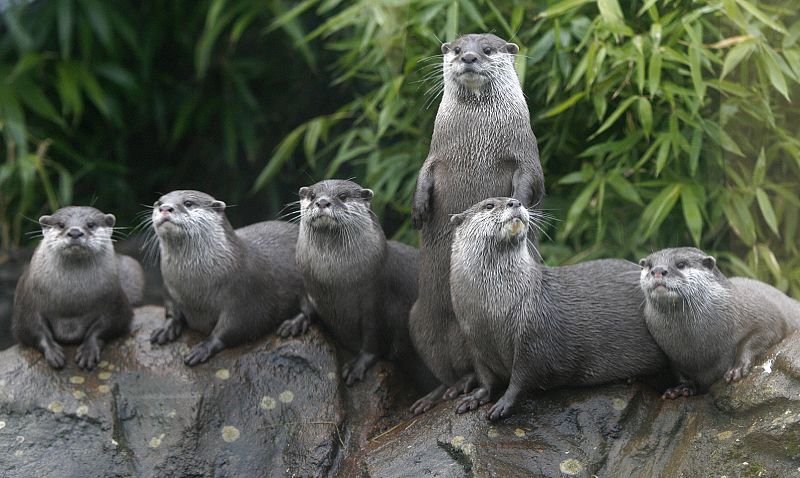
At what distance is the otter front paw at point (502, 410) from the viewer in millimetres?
3889

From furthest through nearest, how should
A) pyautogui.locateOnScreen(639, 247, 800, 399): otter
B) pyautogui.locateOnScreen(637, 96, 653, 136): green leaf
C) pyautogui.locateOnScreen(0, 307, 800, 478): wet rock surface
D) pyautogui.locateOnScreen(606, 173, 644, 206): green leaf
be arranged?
pyautogui.locateOnScreen(606, 173, 644, 206): green leaf
pyautogui.locateOnScreen(637, 96, 653, 136): green leaf
pyautogui.locateOnScreen(639, 247, 800, 399): otter
pyautogui.locateOnScreen(0, 307, 800, 478): wet rock surface

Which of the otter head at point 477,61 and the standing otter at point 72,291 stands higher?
the otter head at point 477,61

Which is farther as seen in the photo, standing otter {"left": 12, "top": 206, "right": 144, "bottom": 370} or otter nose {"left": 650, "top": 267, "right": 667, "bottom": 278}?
standing otter {"left": 12, "top": 206, "right": 144, "bottom": 370}

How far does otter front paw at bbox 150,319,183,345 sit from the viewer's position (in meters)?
4.61

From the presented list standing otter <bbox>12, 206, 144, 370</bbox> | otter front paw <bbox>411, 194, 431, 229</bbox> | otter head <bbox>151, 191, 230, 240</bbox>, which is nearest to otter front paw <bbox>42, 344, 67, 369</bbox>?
standing otter <bbox>12, 206, 144, 370</bbox>

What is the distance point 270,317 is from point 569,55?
5.71ft

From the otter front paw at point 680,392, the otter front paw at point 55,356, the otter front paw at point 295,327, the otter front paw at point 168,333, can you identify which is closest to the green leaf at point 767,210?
the otter front paw at point 680,392

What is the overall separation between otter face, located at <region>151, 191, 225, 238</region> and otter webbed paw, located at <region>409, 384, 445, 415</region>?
1.09 metres

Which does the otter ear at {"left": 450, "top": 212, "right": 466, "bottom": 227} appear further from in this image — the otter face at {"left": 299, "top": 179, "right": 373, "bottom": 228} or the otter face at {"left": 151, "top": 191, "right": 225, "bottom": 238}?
the otter face at {"left": 151, "top": 191, "right": 225, "bottom": 238}

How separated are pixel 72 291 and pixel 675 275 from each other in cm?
233

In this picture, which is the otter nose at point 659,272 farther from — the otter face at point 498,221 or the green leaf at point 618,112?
the green leaf at point 618,112

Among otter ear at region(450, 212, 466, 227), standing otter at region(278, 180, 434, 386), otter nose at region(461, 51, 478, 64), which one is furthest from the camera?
standing otter at region(278, 180, 434, 386)

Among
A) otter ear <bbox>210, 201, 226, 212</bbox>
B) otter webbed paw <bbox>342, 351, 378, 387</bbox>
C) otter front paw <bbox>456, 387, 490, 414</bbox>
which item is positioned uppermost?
otter ear <bbox>210, 201, 226, 212</bbox>

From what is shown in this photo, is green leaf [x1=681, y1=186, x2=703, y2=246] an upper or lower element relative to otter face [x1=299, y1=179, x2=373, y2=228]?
lower
